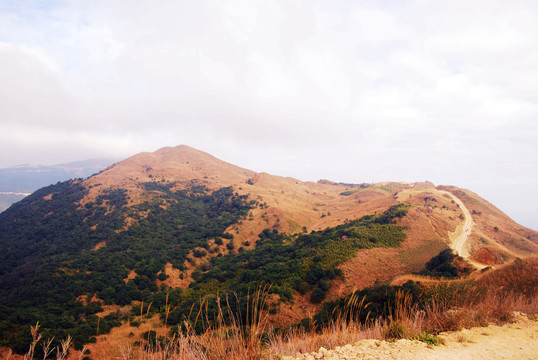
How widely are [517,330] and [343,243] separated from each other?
82.7 feet

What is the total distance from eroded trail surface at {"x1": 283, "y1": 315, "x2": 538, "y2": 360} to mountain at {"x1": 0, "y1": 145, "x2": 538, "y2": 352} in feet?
5.35

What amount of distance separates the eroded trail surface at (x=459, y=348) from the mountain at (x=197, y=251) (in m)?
1.63

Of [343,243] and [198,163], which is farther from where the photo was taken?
[198,163]

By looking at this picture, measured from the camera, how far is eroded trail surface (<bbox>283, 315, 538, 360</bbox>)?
5.35 m

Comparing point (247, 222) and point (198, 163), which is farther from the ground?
point (198, 163)

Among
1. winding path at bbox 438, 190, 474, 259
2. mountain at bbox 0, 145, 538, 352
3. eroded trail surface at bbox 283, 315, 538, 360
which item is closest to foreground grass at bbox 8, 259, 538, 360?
eroded trail surface at bbox 283, 315, 538, 360


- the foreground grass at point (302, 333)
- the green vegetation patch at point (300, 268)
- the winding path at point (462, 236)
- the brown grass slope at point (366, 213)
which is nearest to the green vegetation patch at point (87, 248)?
the brown grass slope at point (366, 213)

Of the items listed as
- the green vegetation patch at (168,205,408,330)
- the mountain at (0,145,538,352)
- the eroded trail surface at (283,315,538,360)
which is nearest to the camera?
the eroded trail surface at (283,315,538,360)

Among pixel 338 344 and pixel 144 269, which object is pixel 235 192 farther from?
pixel 338 344

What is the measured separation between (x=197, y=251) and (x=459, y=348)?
48.3 metres

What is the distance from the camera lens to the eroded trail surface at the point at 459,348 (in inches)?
211

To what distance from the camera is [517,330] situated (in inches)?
296

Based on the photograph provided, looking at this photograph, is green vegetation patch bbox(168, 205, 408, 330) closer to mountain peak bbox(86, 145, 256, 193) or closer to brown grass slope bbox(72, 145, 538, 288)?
brown grass slope bbox(72, 145, 538, 288)

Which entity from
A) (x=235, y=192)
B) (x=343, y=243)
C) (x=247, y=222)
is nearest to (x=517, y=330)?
(x=343, y=243)
